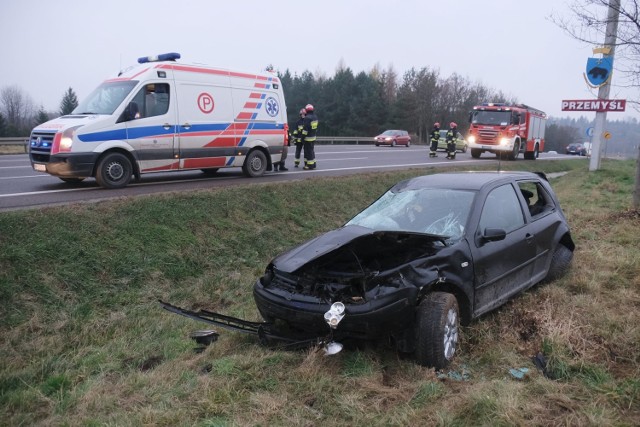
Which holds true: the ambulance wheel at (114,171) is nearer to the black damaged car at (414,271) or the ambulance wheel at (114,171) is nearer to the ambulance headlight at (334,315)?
the black damaged car at (414,271)

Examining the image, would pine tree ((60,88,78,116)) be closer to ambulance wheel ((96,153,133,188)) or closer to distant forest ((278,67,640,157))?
distant forest ((278,67,640,157))

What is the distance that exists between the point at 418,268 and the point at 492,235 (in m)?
0.94

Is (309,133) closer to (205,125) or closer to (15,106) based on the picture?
(205,125)

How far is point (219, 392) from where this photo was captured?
356 centimetres

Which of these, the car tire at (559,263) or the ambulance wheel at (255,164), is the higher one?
the ambulance wheel at (255,164)

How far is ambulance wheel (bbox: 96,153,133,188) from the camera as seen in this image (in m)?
9.57

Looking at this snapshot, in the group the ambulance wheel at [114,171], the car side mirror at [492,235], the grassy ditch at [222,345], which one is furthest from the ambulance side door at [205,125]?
the car side mirror at [492,235]

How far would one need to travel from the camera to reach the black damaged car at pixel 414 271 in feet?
12.7

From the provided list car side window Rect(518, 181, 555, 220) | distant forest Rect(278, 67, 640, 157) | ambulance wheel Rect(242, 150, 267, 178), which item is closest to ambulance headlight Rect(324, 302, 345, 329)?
car side window Rect(518, 181, 555, 220)

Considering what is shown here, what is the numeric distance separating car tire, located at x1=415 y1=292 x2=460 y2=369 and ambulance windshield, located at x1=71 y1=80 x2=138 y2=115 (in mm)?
7947

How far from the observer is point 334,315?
3756 millimetres

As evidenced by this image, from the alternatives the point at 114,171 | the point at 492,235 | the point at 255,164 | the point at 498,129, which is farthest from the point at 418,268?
the point at 498,129

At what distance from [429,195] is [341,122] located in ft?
181

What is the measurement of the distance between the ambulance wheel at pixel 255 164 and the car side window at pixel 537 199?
728 cm
